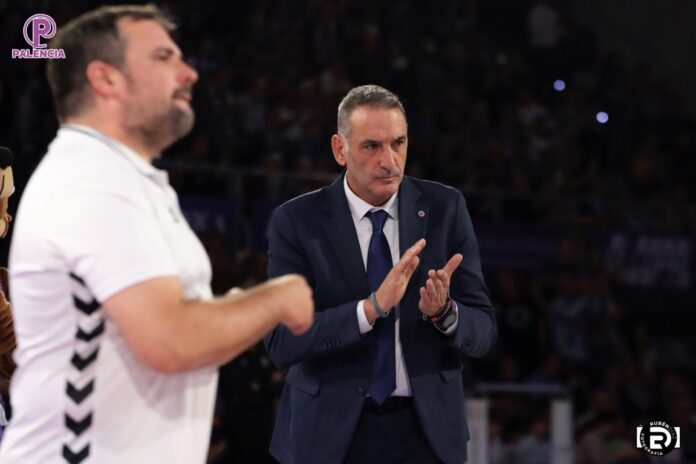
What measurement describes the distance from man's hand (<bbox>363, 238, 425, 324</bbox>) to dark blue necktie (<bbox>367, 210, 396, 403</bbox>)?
0.82 ft

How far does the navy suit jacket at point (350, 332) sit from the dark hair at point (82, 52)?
1.58 m

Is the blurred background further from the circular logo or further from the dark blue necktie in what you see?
the dark blue necktie

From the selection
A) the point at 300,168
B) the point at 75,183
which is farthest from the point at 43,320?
the point at 300,168

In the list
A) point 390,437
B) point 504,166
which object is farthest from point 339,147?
point 504,166

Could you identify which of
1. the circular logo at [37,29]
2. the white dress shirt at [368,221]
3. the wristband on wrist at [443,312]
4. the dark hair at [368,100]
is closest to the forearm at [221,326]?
the wristband on wrist at [443,312]

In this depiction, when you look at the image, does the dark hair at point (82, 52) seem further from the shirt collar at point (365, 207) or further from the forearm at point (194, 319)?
the shirt collar at point (365, 207)

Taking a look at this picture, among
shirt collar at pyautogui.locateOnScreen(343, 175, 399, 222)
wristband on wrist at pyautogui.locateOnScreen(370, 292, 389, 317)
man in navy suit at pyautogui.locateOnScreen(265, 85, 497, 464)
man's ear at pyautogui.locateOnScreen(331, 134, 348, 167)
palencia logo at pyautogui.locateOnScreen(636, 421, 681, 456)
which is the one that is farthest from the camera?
palencia logo at pyautogui.locateOnScreen(636, 421, 681, 456)

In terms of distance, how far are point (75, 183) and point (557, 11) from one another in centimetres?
1574

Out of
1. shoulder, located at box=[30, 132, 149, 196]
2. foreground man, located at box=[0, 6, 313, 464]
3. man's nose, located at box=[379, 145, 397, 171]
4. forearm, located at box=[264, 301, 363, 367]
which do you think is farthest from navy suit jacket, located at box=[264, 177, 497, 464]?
shoulder, located at box=[30, 132, 149, 196]

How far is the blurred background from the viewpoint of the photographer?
9641 mm

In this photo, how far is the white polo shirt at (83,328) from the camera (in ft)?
7.78

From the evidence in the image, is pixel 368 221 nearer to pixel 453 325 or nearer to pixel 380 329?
pixel 380 329

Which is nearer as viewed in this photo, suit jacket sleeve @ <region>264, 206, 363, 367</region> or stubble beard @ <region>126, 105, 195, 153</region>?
stubble beard @ <region>126, 105, 195, 153</region>

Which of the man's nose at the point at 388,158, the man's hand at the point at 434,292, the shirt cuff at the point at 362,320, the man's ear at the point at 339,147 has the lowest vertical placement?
the shirt cuff at the point at 362,320
